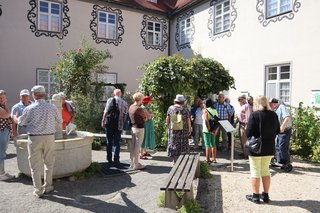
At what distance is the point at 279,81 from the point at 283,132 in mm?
4380

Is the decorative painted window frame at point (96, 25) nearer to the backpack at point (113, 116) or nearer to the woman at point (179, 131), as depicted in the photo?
the backpack at point (113, 116)

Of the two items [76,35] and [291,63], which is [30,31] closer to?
[76,35]

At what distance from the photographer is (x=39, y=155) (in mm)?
4688

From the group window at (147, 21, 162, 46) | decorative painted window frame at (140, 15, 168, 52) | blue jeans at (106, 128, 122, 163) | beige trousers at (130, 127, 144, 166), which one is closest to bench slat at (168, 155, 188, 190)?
beige trousers at (130, 127, 144, 166)

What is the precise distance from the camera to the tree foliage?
8898 millimetres

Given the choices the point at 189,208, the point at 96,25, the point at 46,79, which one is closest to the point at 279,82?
the point at 189,208

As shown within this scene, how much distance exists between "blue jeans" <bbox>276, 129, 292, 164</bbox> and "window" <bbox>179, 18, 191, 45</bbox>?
9.80 meters

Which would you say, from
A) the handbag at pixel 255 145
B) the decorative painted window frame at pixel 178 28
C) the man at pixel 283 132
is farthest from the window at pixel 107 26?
the handbag at pixel 255 145

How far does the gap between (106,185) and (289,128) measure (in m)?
4.24

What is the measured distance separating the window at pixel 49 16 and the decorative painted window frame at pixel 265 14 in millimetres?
8997

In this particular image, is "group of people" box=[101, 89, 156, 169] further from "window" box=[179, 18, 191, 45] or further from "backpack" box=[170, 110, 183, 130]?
"window" box=[179, 18, 191, 45]

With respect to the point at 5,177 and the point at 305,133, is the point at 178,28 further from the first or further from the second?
the point at 5,177

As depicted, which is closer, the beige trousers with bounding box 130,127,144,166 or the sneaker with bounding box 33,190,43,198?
the sneaker with bounding box 33,190,43,198

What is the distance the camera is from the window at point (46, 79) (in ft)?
44.2
